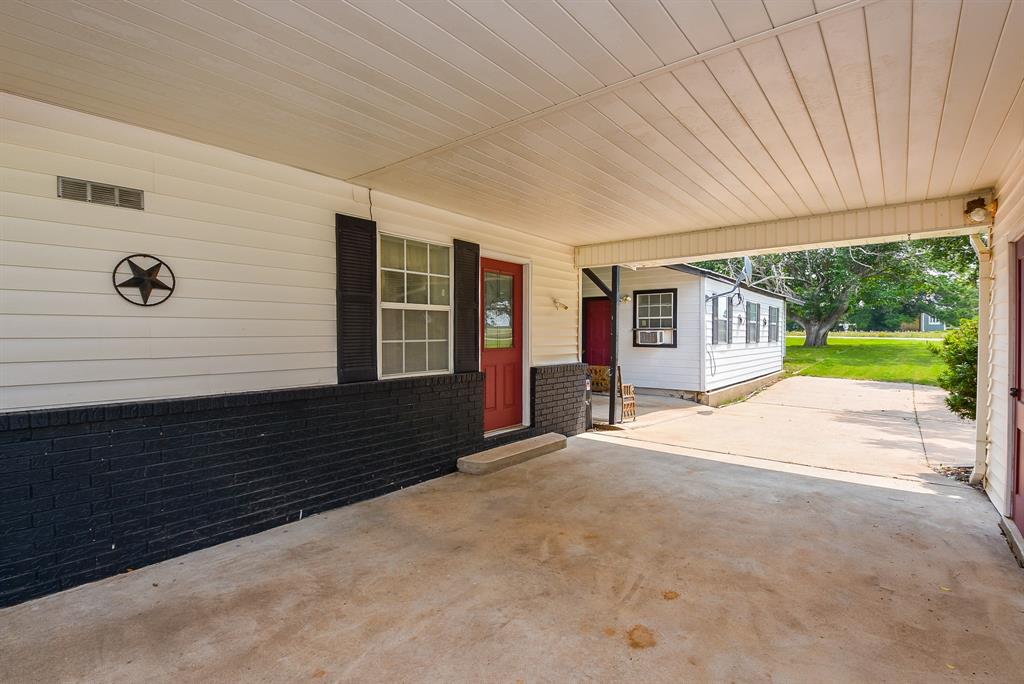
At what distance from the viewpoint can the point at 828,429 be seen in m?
7.33

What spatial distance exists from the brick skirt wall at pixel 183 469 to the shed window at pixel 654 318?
22.3ft

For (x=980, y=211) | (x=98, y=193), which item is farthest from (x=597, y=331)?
(x=98, y=193)

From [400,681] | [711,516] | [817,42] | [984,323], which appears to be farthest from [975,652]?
[984,323]

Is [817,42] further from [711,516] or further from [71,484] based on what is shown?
[71,484]

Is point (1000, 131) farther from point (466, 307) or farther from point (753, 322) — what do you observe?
point (753, 322)

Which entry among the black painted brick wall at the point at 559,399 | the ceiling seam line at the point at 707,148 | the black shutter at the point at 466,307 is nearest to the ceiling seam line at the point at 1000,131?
the ceiling seam line at the point at 707,148

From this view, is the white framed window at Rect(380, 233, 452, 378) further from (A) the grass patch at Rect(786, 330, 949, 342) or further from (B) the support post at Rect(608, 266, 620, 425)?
(A) the grass patch at Rect(786, 330, 949, 342)

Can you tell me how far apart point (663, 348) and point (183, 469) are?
890 centimetres

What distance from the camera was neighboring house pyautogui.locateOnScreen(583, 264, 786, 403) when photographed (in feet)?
32.1

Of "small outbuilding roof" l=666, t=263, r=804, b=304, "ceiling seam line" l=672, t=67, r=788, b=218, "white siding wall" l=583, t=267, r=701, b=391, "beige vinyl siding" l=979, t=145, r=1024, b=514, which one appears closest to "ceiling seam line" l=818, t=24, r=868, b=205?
"ceiling seam line" l=672, t=67, r=788, b=218

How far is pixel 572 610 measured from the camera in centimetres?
247

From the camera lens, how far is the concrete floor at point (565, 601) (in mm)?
2059

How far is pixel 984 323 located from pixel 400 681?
A: 5466mm

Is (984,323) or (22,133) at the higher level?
(22,133)
